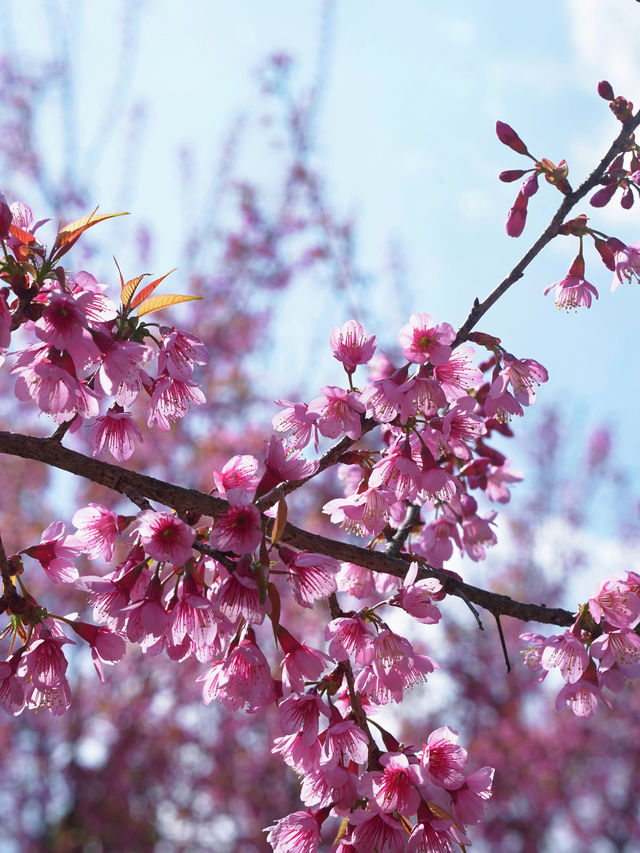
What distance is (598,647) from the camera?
145 cm

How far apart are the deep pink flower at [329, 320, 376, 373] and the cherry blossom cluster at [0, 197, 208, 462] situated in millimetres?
270

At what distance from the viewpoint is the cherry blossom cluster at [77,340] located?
3.96 feet

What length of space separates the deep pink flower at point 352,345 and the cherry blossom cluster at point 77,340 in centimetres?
27

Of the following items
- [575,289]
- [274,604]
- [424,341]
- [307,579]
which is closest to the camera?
[274,604]

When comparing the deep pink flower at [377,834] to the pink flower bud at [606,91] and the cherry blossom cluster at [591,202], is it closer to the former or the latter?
the cherry blossom cluster at [591,202]

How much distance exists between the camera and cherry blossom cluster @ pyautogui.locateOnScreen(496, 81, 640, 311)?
153 centimetres

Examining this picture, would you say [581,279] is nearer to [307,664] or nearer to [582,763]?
[307,664]

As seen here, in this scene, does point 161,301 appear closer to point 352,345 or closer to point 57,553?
point 352,345

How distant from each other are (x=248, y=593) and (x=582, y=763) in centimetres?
980

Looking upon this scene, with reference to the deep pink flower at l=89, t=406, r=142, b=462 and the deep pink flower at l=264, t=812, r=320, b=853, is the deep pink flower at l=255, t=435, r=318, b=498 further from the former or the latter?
the deep pink flower at l=264, t=812, r=320, b=853

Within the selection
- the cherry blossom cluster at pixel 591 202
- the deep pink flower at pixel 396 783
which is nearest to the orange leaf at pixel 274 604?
the deep pink flower at pixel 396 783

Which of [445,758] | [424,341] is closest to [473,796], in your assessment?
[445,758]

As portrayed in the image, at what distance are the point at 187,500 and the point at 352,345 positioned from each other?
19.1 inches

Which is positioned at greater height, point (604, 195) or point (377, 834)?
point (604, 195)
